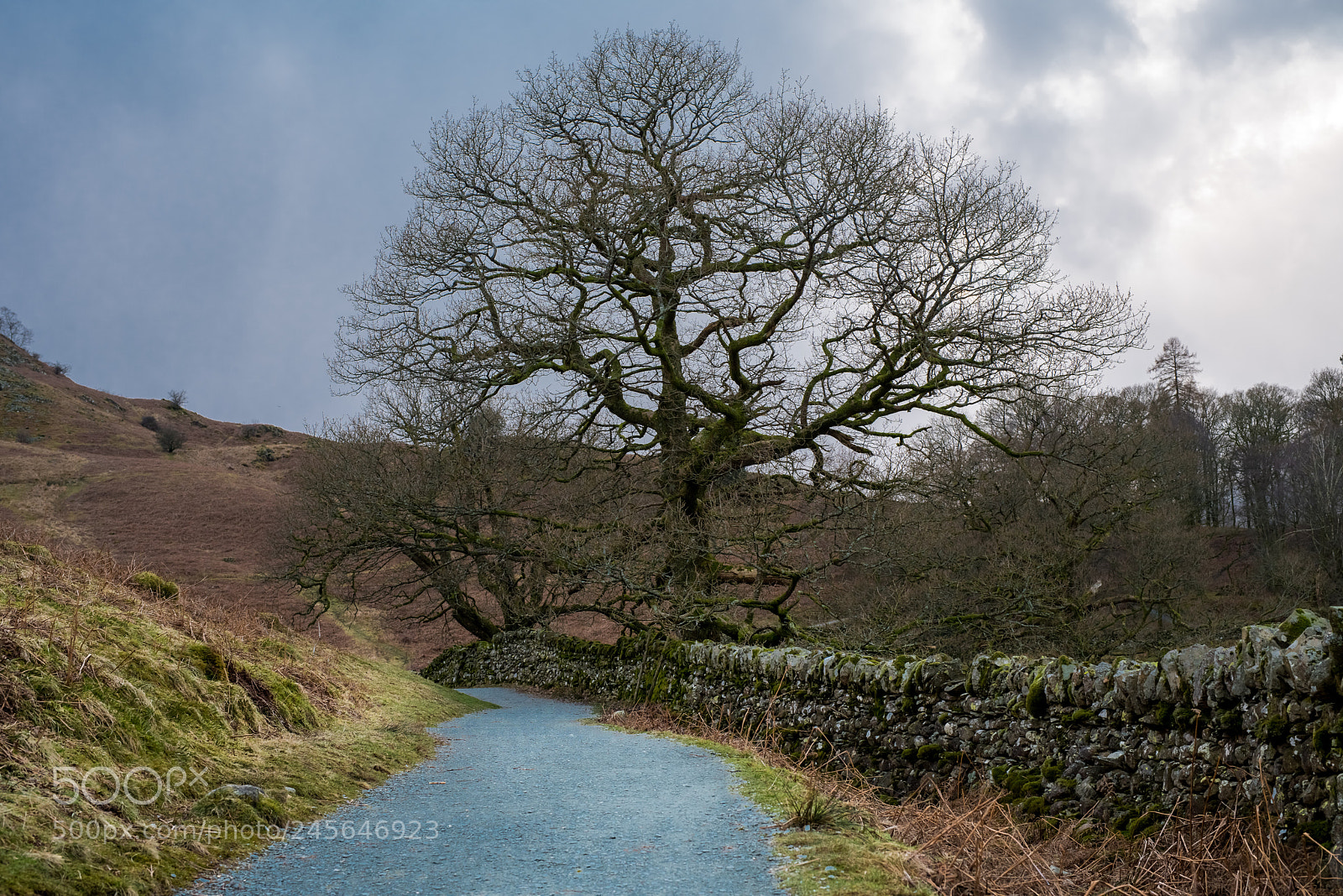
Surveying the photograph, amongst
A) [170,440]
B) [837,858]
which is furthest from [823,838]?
[170,440]

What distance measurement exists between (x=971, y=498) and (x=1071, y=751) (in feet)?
37.9

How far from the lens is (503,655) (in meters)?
20.4

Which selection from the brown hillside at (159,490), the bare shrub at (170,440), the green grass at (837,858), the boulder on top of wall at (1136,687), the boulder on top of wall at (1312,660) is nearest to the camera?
the green grass at (837,858)

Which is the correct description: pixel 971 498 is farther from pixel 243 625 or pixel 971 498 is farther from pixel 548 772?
pixel 243 625

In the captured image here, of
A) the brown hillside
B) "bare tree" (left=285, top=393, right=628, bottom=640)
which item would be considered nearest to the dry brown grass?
the brown hillside

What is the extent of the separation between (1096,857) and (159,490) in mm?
50194

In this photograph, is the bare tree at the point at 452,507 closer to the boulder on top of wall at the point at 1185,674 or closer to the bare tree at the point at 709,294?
the bare tree at the point at 709,294

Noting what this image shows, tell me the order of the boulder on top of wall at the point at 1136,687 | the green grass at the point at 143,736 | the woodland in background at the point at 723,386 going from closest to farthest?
the green grass at the point at 143,736 → the boulder on top of wall at the point at 1136,687 → the woodland in background at the point at 723,386

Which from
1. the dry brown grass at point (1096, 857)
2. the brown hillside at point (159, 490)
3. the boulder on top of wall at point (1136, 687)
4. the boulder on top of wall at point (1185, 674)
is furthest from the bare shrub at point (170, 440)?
the boulder on top of wall at point (1185, 674)

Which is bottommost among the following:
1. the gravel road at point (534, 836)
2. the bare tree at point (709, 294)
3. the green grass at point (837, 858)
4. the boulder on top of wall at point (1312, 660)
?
the gravel road at point (534, 836)

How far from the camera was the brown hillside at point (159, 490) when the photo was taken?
29.7 meters

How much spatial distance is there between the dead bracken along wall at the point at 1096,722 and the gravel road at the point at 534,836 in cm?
174

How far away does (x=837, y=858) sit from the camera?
12.9 ft

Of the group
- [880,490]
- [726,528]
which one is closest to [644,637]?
[726,528]
